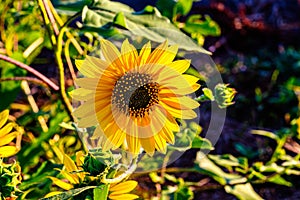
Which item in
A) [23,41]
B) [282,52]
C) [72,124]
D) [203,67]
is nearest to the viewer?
[72,124]

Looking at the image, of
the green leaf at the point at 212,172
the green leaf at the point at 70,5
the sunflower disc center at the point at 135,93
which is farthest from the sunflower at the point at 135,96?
the green leaf at the point at 212,172

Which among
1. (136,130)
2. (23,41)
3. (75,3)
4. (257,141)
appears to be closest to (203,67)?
(257,141)

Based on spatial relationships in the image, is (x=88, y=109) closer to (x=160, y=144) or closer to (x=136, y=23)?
(x=160, y=144)

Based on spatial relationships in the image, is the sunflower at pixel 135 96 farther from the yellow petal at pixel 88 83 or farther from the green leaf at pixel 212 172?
the green leaf at pixel 212 172

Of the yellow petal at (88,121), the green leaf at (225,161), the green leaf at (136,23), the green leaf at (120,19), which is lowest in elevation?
the green leaf at (225,161)

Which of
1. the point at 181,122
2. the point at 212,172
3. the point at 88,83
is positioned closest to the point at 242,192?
the point at 212,172

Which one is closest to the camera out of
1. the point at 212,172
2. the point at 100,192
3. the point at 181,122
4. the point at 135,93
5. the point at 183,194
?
the point at 100,192

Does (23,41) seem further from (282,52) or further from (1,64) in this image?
(282,52)
